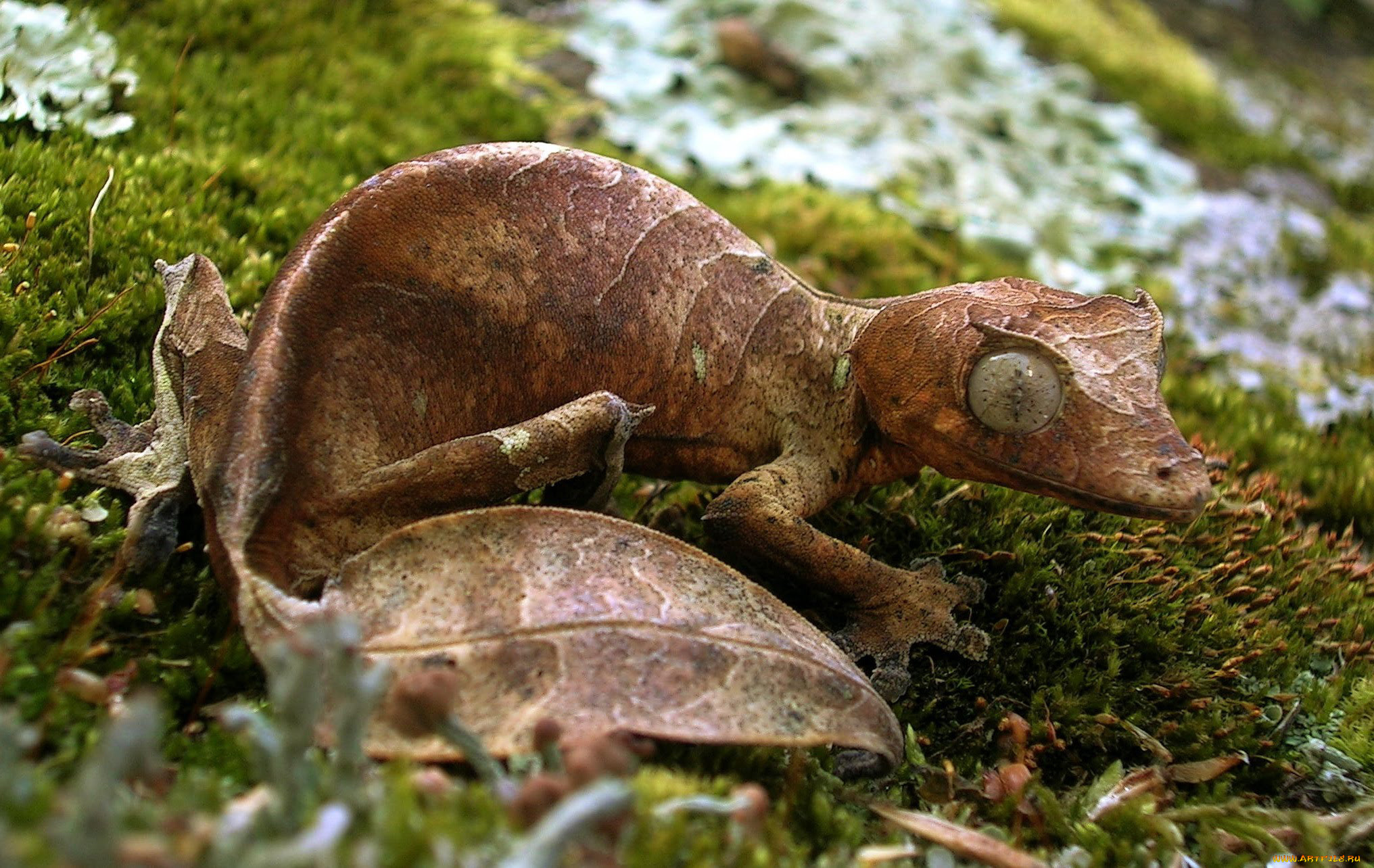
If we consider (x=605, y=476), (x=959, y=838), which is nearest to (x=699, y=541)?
(x=605, y=476)

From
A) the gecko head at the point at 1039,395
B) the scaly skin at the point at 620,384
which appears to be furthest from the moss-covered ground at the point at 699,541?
the gecko head at the point at 1039,395

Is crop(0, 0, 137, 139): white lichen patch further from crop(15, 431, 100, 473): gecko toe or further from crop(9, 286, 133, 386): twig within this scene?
crop(15, 431, 100, 473): gecko toe

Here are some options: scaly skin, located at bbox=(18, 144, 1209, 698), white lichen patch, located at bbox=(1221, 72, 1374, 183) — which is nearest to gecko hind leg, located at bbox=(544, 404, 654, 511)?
scaly skin, located at bbox=(18, 144, 1209, 698)

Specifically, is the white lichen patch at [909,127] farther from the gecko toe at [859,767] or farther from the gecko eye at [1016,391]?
the gecko toe at [859,767]

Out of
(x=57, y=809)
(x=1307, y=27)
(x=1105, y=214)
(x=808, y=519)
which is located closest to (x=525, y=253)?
(x=808, y=519)

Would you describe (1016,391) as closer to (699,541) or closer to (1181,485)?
(1181,485)

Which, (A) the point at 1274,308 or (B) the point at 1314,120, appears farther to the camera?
(B) the point at 1314,120
